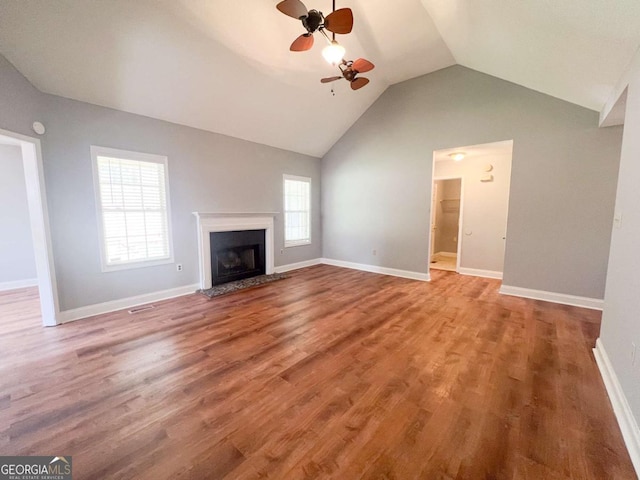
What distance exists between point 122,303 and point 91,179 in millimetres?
1760

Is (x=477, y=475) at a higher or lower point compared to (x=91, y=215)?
lower

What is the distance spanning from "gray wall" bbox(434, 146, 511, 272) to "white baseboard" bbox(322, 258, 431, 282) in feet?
4.50

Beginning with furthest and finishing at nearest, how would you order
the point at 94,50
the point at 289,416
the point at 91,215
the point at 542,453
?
1. the point at 91,215
2. the point at 94,50
3. the point at 289,416
4. the point at 542,453

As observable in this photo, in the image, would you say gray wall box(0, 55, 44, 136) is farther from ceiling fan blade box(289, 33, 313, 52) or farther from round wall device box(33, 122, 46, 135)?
ceiling fan blade box(289, 33, 313, 52)

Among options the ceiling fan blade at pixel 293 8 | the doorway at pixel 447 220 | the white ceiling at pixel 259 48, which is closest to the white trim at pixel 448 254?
the doorway at pixel 447 220

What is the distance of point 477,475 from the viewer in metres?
1.30

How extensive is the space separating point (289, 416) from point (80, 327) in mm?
3022

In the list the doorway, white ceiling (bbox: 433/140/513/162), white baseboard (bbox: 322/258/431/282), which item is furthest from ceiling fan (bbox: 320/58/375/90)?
the doorway

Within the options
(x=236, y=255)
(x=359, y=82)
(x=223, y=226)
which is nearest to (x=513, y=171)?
(x=359, y=82)

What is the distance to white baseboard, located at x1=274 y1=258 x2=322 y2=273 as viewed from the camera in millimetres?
5811

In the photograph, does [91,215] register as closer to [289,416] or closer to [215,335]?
[215,335]

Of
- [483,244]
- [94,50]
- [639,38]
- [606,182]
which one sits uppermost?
[94,50]

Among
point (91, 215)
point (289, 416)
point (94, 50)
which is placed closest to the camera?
point (289, 416)

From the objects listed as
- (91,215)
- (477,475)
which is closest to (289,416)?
(477,475)
